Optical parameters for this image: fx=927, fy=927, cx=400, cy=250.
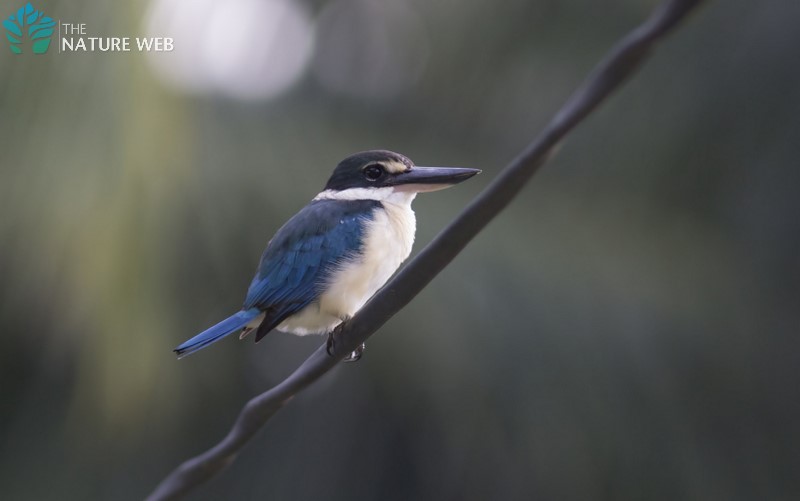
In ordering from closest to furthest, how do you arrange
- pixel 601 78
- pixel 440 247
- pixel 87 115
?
pixel 601 78, pixel 440 247, pixel 87 115

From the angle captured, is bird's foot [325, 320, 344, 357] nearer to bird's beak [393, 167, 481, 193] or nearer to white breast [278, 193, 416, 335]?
white breast [278, 193, 416, 335]

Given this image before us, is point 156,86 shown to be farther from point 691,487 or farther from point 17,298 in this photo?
point 691,487

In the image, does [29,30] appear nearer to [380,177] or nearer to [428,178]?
[380,177]

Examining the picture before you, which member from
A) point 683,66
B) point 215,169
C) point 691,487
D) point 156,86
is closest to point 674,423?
point 691,487

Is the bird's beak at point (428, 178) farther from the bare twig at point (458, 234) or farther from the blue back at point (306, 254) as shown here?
the bare twig at point (458, 234)

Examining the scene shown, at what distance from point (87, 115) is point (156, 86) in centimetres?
34

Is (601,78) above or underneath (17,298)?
above

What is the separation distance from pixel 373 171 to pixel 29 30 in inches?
56.9

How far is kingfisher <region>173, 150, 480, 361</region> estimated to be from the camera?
101 inches

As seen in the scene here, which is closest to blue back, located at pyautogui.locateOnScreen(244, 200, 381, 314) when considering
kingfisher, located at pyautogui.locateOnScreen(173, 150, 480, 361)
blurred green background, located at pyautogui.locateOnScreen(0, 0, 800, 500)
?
kingfisher, located at pyautogui.locateOnScreen(173, 150, 480, 361)

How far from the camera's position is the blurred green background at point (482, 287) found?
160 inches

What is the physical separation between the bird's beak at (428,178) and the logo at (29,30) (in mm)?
1469

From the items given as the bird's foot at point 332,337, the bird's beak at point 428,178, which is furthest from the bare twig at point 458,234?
the bird's beak at point 428,178

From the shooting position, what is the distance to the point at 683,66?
16.3ft
